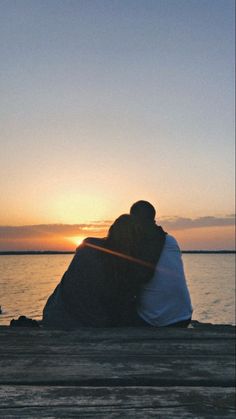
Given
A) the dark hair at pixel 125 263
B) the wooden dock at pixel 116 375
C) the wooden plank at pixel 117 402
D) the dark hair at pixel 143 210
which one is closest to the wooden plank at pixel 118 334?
the wooden dock at pixel 116 375

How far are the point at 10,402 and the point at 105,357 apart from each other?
87 centimetres

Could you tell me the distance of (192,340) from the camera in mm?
3066

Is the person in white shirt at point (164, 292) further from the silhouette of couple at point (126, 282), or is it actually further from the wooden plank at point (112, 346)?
the wooden plank at point (112, 346)

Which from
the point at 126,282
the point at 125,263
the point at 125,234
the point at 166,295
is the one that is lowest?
the point at 166,295

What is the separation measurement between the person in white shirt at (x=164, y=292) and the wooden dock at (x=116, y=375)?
1.03 m

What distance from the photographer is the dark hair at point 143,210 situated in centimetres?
439

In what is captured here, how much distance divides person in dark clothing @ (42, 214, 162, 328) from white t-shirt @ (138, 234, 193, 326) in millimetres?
132

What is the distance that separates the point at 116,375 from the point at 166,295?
2292mm

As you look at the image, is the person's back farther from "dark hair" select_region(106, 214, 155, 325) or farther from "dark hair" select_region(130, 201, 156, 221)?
"dark hair" select_region(130, 201, 156, 221)

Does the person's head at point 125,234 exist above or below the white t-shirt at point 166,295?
above

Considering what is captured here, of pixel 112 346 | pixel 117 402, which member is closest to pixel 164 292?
pixel 112 346

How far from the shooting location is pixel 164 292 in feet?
14.2

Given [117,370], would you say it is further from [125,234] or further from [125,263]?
[125,234]

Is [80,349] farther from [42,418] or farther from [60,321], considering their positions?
[60,321]
